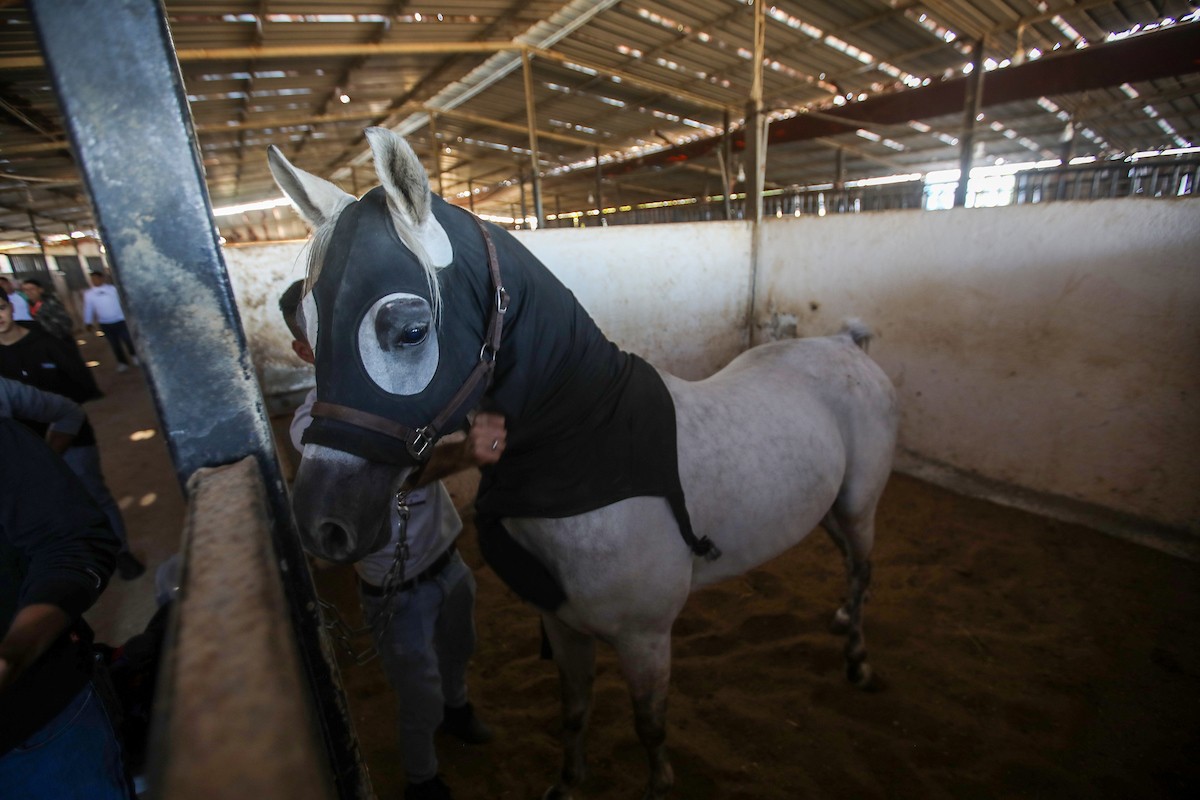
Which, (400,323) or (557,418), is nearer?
(400,323)

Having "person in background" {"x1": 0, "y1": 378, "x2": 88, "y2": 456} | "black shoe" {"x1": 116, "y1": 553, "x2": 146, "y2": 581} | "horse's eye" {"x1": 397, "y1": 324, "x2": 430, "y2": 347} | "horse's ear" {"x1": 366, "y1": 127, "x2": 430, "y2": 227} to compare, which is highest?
"horse's ear" {"x1": 366, "y1": 127, "x2": 430, "y2": 227}

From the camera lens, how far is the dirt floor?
6.64ft

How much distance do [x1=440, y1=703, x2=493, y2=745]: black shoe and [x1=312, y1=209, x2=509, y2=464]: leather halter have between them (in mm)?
1621

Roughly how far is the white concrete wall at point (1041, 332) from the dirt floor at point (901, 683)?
0.50m

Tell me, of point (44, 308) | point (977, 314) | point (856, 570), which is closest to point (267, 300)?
point (856, 570)

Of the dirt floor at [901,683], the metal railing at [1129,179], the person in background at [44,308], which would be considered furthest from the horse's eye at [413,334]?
the person in background at [44,308]

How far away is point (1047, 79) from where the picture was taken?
220 inches

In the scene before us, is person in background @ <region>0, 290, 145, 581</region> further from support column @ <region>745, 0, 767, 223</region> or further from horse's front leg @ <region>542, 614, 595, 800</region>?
support column @ <region>745, 0, 767, 223</region>

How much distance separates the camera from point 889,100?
6.74 meters

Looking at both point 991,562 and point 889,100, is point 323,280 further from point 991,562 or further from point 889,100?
point 889,100

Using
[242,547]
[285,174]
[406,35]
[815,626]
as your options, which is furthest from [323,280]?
[406,35]

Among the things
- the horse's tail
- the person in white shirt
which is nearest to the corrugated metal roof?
the person in white shirt

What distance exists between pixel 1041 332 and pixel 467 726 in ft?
13.4

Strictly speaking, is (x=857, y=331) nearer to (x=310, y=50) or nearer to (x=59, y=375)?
(x=59, y=375)
